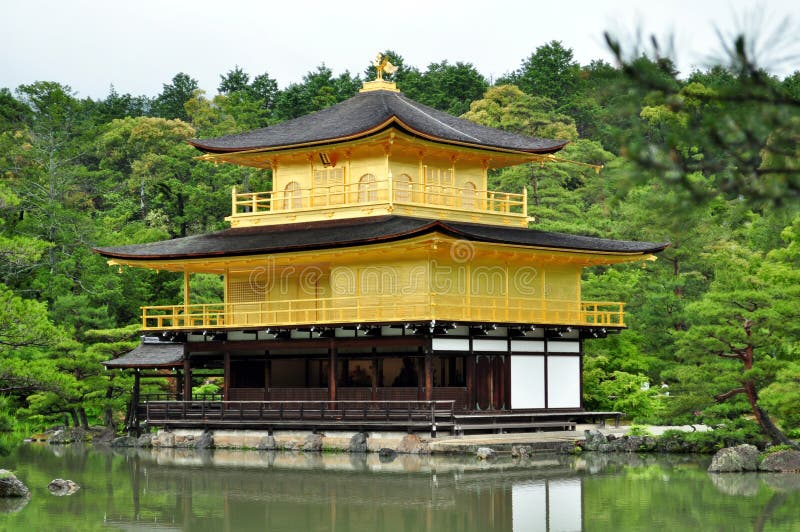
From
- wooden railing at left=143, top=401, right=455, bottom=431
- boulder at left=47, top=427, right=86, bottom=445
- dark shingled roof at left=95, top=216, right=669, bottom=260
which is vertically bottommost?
boulder at left=47, top=427, right=86, bottom=445

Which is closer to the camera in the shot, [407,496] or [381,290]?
[407,496]

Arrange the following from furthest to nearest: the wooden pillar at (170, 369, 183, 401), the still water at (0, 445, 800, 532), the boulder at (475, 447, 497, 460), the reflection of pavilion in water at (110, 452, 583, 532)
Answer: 1. the wooden pillar at (170, 369, 183, 401)
2. the boulder at (475, 447, 497, 460)
3. the reflection of pavilion in water at (110, 452, 583, 532)
4. the still water at (0, 445, 800, 532)

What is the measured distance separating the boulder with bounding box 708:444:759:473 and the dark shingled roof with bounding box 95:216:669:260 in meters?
9.05

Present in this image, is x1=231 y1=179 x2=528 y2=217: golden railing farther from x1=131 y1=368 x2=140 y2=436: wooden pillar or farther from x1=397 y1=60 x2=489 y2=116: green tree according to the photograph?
x1=397 y1=60 x2=489 y2=116: green tree

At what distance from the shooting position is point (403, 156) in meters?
37.4

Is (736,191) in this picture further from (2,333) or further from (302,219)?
(302,219)

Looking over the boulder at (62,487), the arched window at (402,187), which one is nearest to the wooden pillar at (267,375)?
the arched window at (402,187)

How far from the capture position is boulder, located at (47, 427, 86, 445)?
40094mm

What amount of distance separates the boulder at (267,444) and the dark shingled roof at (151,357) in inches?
217

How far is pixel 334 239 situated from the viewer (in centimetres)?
3441

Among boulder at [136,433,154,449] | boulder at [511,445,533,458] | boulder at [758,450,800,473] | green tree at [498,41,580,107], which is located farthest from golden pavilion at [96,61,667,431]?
green tree at [498,41,580,107]

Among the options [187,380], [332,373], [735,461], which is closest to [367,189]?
[332,373]

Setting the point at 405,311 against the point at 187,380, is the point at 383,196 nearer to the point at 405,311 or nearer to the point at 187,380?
the point at 405,311

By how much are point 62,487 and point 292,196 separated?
54.2 feet
